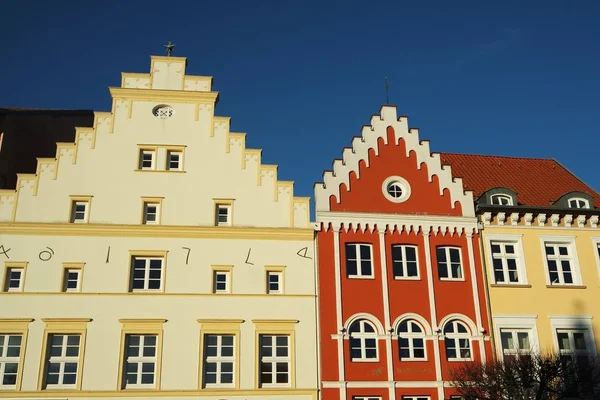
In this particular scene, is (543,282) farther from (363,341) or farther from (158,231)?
(158,231)

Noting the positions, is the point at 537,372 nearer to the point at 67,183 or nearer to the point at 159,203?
the point at 159,203

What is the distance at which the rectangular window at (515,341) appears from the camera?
104 feet

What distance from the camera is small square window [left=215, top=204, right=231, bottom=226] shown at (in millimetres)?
31822

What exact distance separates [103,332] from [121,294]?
179 centimetres

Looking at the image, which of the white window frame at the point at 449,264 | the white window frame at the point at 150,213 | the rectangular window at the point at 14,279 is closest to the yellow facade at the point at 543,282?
the white window frame at the point at 449,264

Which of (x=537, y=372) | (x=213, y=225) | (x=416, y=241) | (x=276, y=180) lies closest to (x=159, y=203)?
(x=213, y=225)

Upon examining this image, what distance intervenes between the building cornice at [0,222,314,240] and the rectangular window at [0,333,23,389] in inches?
186

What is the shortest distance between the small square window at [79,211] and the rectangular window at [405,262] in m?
14.7

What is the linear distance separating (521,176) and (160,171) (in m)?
20.4

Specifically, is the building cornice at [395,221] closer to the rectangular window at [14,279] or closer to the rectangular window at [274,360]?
the rectangular window at [274,360]

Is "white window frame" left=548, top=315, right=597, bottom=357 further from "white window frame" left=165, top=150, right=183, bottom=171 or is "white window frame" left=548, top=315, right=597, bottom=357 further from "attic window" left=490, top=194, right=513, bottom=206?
"white window frame" left=165, top=150, right=183, bottom=171

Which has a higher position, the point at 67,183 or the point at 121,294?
the point at 67,183

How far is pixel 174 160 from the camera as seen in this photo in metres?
32.9

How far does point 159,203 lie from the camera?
31.7m
